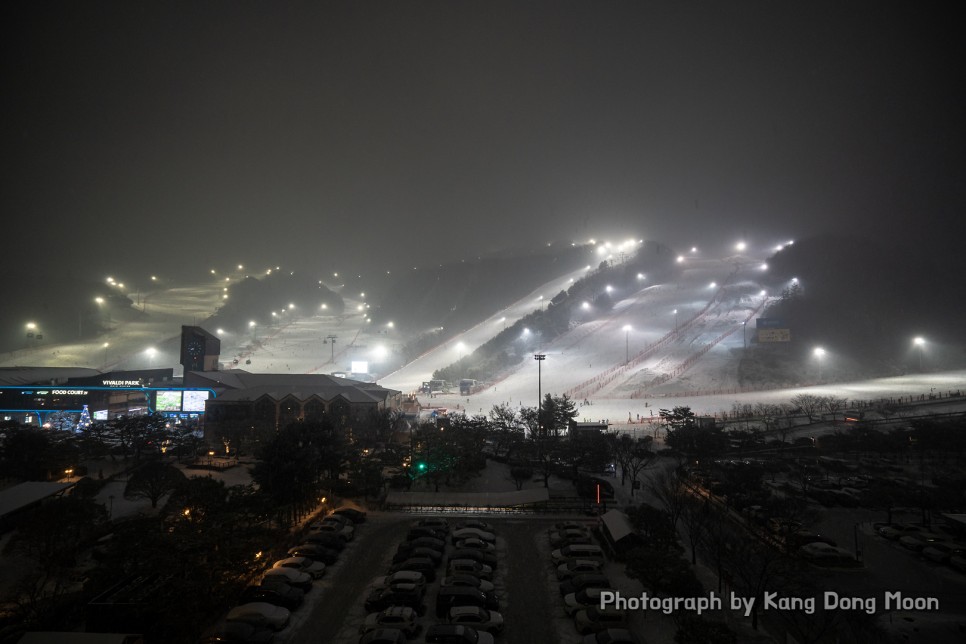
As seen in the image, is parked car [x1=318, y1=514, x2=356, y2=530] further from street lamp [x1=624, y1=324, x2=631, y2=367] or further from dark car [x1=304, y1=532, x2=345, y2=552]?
street lamp [x1=624, y1=324, x2=631, y2=367]

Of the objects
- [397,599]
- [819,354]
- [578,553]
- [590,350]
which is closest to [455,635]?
[397,599]

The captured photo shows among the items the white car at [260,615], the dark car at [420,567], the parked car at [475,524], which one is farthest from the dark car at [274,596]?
the parked car at [475,524]

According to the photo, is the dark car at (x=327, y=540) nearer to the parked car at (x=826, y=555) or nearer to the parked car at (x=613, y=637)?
the parked car at (x=613, y=637)

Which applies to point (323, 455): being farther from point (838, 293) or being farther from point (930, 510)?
point (838, 293)

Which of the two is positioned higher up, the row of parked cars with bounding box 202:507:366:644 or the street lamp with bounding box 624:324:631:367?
the street lamp with bounding box 624:324:631:367

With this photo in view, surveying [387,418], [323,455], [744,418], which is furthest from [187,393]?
[744,418]

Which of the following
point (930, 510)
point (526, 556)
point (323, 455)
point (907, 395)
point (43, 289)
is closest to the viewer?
point (526, 556)

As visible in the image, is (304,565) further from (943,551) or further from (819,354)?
(819,354)

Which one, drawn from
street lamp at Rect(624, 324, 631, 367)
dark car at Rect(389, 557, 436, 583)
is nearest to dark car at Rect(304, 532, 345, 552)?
dark car at Rect(389, 557, 436, 583)
